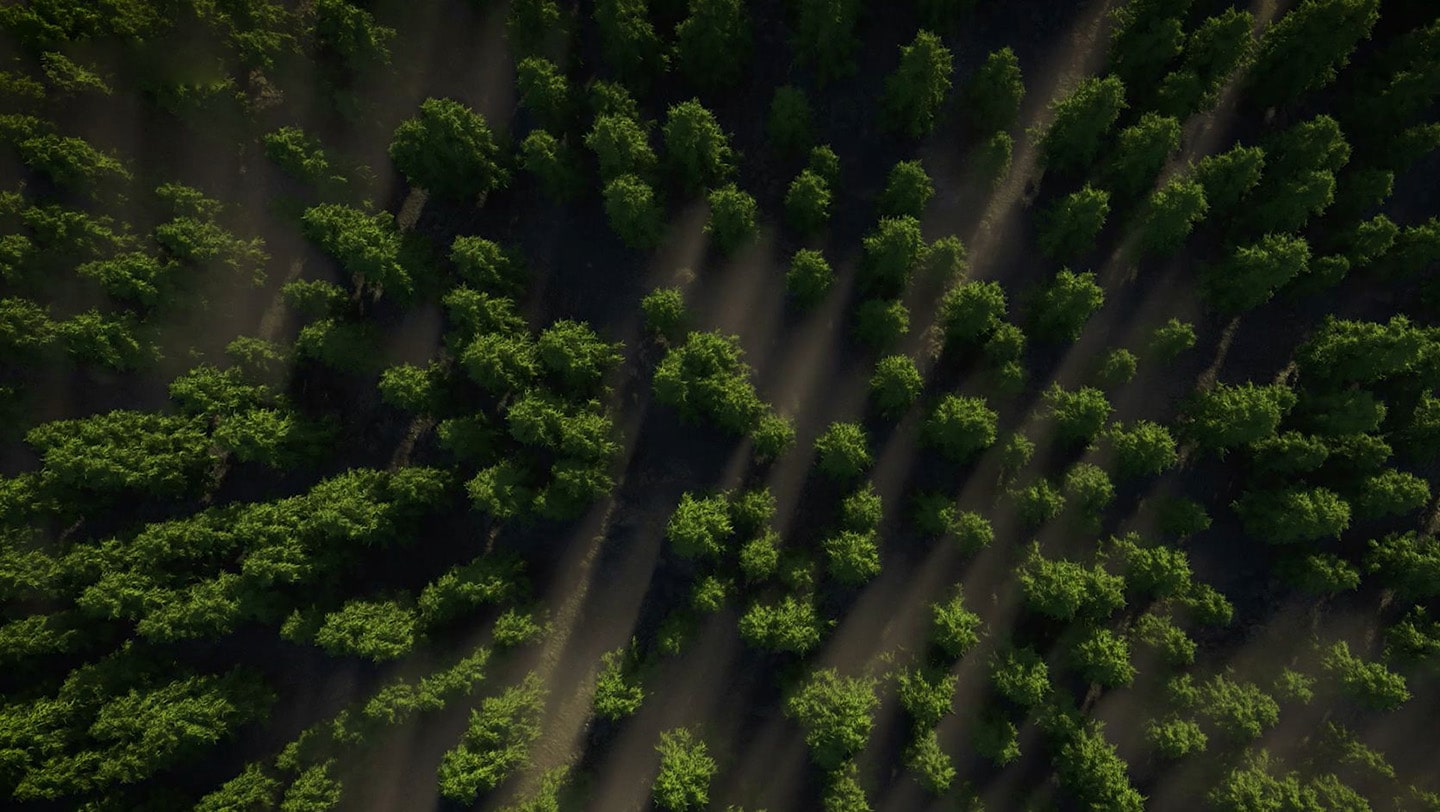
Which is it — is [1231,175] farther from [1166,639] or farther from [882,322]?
[1166,639]

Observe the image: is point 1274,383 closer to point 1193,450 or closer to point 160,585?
point 1193,450

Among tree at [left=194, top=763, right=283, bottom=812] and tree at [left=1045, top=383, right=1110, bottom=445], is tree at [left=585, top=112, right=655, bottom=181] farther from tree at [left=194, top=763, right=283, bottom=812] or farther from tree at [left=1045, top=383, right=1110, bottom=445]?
tree at [left=194, top=763, right=283, bottom=812]

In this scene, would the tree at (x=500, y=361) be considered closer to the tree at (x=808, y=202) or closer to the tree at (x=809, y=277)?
the tree at (x=809, y=277)

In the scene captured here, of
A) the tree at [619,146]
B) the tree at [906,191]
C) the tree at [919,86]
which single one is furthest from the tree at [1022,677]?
the tree at [619,146]

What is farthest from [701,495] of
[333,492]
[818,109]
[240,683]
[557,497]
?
[240,683]

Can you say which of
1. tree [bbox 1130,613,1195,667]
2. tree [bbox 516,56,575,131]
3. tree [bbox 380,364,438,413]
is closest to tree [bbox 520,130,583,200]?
tree [bbox 516,56,575,131]

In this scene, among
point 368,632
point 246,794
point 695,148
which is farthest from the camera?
point 695,148

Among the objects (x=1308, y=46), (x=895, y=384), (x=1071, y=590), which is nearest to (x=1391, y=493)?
(x=1071, y=590)
